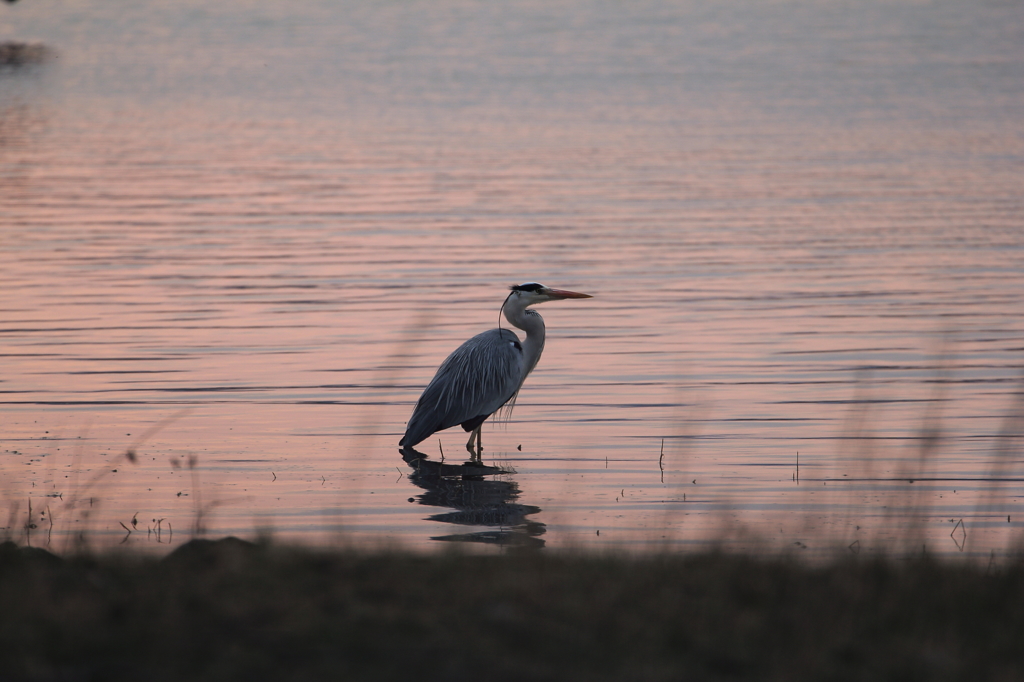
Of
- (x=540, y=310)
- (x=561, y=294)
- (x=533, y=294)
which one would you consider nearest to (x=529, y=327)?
(x=533, y=294)

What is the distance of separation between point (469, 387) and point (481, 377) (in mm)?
153

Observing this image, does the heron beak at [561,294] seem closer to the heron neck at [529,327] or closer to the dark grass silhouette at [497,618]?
the heron neck at [529,327]

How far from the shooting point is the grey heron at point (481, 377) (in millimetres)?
9703

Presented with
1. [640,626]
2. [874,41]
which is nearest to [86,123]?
[640,626]

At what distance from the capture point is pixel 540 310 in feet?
53.7

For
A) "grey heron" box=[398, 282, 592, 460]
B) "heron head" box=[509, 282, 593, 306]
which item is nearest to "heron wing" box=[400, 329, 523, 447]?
"grey heron" box=[398, 282, 592, 460]

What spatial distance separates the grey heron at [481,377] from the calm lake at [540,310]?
303 mm

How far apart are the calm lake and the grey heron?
Answer: 0.30 m

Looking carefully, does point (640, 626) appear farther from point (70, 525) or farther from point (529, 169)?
point (529, 169)

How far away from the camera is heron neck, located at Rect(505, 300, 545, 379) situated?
34.9ft

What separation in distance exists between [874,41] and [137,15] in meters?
47.0

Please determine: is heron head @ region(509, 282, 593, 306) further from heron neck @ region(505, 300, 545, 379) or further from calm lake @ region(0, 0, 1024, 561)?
calm lake @ region(0, 0, 1024, 561)

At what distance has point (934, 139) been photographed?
99.6ft

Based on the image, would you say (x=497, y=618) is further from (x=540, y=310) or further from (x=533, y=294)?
(x=540, y=310)
